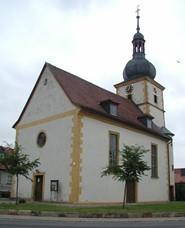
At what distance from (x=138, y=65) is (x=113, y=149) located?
15.3m

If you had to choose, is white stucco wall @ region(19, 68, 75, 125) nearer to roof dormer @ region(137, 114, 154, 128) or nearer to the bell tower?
roof dormer @ region(137, 114, 154, 128)

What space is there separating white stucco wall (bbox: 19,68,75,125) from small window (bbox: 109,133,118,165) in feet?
14.7

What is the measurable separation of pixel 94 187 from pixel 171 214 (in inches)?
311

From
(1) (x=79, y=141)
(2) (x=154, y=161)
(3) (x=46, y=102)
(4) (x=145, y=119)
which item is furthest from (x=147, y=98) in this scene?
(1) (x=79, y=141)

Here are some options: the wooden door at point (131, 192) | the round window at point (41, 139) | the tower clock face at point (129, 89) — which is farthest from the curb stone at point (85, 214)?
the tower clock face at point (129, 89)

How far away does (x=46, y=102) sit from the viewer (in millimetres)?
25719

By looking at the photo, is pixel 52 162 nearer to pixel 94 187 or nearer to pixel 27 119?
pixel 94 187

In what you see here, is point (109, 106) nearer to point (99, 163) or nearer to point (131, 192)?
point (99, 163)

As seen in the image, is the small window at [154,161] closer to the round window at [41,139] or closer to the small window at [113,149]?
the small window at [113,149]

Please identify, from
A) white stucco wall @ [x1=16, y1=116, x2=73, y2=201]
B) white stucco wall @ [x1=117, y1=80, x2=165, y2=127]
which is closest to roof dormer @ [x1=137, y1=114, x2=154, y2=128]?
white stucco wall @ [x1=117, y1=80, x2=165, y2=127]

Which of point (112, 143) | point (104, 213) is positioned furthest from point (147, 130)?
point (104, 213)

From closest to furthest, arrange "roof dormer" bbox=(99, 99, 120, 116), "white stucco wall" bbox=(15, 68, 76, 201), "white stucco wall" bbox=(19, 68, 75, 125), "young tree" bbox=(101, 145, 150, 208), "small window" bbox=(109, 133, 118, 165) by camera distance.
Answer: "young tree" bbox=(101, 145, 150, 208), "white stucco wall" bbox=(15, 68, 76, 201), "white stucco wall" bbox=(19, 68, 75, 125), "small window" bbox=(109, 133, 118, 165), "roof dormer" bbox=(99, 99, 120, 116)

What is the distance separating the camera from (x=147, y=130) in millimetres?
29422

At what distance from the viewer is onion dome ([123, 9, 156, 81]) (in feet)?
123
